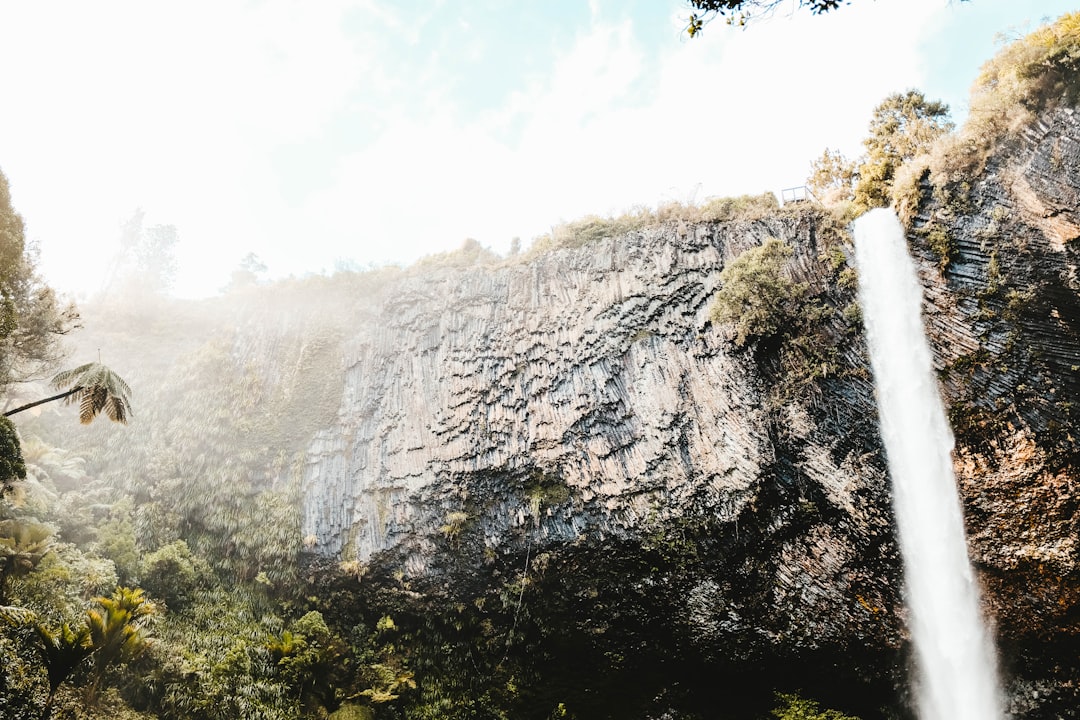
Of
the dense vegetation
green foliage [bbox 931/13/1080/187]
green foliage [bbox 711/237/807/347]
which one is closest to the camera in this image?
the dense vegetation

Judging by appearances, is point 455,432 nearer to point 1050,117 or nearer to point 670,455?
point 670,455

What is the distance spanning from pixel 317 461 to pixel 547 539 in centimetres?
533

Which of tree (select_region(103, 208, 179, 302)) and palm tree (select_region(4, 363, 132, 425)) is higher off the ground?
tree (select_region(103, 208, 179, 302))

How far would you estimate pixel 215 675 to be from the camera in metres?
8.58

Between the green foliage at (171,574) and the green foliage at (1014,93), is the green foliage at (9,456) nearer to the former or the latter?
the green foliage at (171,574)

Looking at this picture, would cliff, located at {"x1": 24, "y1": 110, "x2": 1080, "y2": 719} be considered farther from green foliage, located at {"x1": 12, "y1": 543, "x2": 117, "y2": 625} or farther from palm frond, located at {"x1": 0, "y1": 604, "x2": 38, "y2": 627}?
palm frond, located at {"x1": 0, "y1": 604, "x2": 38, "y2": 627}

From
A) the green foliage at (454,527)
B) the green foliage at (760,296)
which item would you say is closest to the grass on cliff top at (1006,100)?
the green foliage at (760,296)

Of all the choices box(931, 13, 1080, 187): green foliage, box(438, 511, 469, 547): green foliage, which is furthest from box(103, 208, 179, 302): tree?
box(931, 13, 1080, 187): green foliage

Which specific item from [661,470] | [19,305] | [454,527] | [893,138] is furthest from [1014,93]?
[19,305]

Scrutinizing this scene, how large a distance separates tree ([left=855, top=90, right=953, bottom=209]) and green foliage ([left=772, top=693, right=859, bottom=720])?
8286 millimetres

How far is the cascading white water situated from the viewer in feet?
27.6

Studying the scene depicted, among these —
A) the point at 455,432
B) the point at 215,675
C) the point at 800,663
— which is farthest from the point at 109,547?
the point at 800,663

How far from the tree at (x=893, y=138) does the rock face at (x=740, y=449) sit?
91 cm

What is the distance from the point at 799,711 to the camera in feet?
30.4
